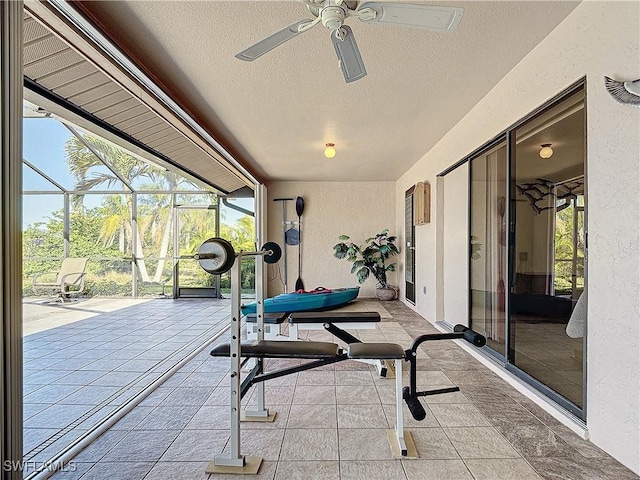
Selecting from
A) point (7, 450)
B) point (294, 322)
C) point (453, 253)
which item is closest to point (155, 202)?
point (294, 322)

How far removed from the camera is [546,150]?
2.79 metres

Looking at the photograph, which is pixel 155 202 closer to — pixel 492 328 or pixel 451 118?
pixel 451 118

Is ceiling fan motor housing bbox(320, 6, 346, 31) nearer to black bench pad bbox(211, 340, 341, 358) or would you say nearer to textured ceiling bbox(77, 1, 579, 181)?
textured ceiling bbox(77, 1, 579, 181)

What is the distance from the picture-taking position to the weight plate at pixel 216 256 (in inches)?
73.3

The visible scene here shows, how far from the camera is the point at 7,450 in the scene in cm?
138

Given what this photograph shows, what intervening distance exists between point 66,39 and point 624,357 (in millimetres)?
3522

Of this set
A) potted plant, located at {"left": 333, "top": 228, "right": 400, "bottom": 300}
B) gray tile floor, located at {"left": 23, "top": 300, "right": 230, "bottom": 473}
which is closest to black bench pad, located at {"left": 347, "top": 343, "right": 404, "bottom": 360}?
gray tile floor, located at {"left": 23, "top": 300, "right": 230, "bottom": 473}

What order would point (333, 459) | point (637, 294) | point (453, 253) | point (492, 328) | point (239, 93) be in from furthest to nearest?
point (453, 253)
point (492, 328)
point (239, 93)
point (333, 459)
point (637, 294)

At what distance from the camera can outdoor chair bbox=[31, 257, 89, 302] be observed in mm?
7082

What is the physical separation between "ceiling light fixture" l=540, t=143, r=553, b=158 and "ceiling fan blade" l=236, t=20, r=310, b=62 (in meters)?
2.20

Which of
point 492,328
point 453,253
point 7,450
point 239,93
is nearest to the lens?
point 7,450

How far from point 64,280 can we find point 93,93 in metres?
5.87

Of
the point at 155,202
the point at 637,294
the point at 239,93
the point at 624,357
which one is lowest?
the point at 624,357

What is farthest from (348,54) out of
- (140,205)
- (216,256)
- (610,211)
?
(140,205)
